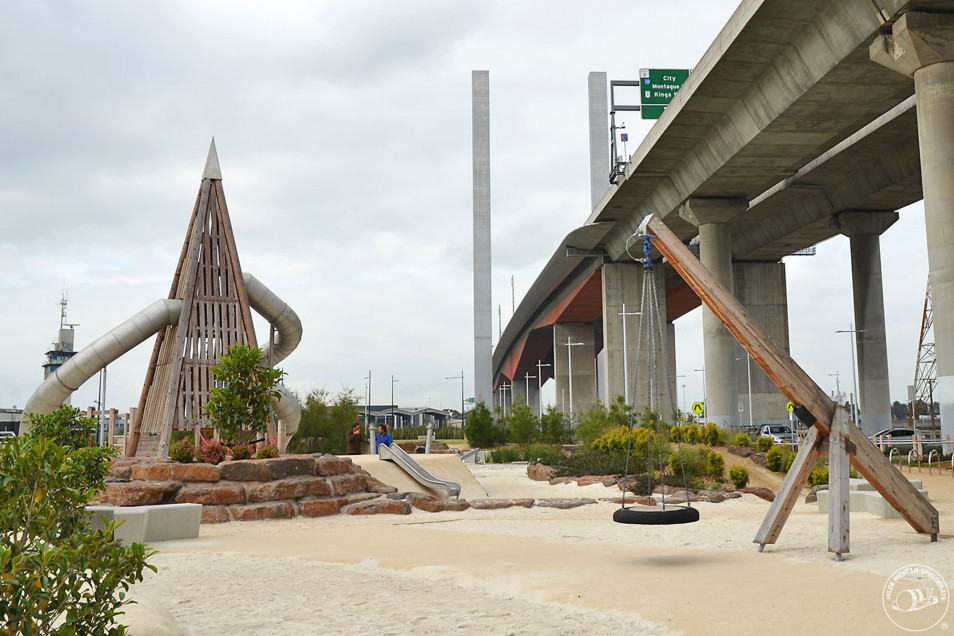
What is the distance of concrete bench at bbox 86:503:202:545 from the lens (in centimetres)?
1183

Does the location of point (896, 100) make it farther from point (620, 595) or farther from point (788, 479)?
point (620, 595)

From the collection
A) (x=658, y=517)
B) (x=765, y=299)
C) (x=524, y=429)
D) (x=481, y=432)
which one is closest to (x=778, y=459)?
(x=658, y=517)

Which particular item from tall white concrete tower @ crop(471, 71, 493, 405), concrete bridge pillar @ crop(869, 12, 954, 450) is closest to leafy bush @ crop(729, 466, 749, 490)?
concrete bridge pillar @ crop(869, 12, 954, 450)

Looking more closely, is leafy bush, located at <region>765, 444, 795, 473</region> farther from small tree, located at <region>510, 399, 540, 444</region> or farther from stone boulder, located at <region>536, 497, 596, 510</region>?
small tree, located at <region>510, 399, 540, 444</region>

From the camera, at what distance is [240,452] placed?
17.7 m

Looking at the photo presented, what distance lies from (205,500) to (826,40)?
61.0ft

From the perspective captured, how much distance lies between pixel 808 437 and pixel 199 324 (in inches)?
807

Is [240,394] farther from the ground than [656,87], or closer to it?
closer to it

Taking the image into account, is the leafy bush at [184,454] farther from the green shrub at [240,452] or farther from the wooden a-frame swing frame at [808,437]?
the wooden a-frame swing frame at [808,437]

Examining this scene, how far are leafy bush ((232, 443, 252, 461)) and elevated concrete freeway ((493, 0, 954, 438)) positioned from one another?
53.9 feet

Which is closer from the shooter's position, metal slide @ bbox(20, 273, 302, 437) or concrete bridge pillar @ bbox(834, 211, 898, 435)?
metal slide @ bbox(20, 273, 302, 437)

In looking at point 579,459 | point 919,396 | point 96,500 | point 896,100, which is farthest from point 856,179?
point 919,396

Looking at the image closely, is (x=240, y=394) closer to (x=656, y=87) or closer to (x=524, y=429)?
(x=656, y=87)

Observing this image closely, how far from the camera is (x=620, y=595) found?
7.25 metres
